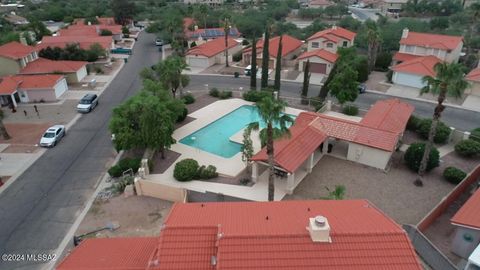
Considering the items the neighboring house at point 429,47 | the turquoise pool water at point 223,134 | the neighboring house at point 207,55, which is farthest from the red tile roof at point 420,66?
the neighboring house at point 207,55

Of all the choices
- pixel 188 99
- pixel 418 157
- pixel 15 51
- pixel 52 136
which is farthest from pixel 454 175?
pixel 15 51

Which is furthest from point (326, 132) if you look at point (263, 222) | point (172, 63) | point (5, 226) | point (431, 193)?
point (5, 226)

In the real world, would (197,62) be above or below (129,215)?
above

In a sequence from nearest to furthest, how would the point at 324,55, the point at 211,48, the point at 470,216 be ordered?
the point at 470,216, the point at 324,55, the point at 211,48

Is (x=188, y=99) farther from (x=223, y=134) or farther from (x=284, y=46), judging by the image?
(x=284, y=46)

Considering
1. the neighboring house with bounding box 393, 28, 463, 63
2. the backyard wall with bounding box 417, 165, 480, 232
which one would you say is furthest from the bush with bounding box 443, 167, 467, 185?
the neighboring house with bounding box 393, 28, 463, 63

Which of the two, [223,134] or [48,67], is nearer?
[223,134]

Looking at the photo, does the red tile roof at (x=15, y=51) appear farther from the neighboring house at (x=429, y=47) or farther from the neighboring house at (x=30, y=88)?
the neighboring house at (x=429, y=47)
